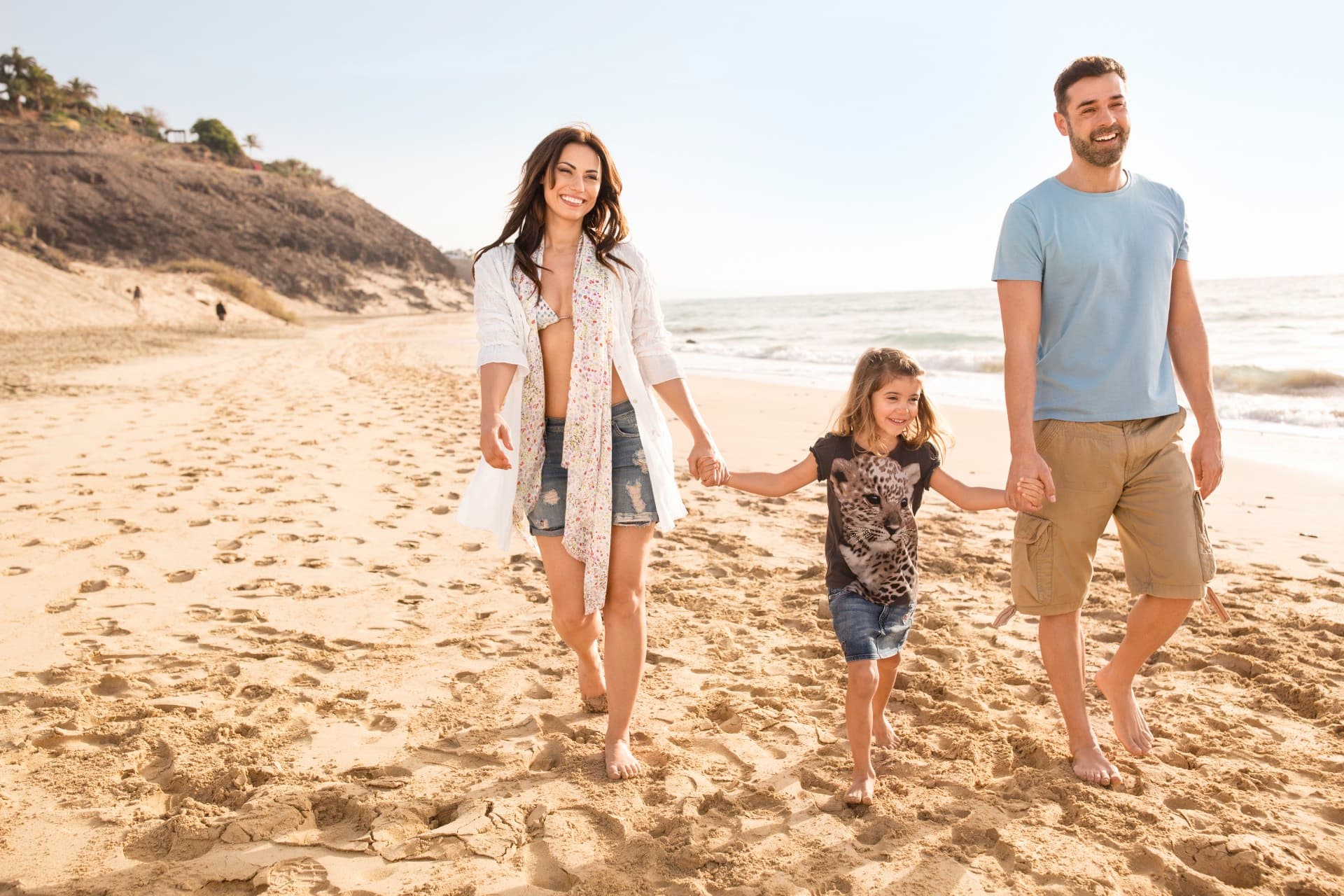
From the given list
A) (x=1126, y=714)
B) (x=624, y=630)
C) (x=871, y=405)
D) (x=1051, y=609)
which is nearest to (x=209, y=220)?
(x=624, y=630)

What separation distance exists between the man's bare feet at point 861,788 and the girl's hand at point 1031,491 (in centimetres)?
92

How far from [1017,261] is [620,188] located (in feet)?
4.16

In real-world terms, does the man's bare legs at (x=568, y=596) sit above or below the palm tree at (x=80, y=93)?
below

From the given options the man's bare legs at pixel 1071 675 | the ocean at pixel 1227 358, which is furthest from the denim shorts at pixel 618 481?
the ocean at pixel 1227 358

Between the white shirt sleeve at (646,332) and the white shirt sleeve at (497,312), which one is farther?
the white shirt sleeve at (646,332)

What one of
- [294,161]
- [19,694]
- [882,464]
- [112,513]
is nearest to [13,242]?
[112,513]

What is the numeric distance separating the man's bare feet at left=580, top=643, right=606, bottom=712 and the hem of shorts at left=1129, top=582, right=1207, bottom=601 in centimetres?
179

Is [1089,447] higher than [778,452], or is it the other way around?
[1089,447]

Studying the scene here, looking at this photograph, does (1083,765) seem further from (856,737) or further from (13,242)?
(13,242)

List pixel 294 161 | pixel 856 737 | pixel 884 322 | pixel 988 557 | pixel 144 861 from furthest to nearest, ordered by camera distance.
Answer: pixel 294 161 → pixel 884 322 → pixel 988 557 → pixel 856 737 → pixel 144 861

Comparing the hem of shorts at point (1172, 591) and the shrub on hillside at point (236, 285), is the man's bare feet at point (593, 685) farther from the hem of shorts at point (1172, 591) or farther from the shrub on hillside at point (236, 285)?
the shrub on hillside at point (236, 285)

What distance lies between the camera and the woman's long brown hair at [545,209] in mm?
2746

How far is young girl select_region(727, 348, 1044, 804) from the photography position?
103 inches

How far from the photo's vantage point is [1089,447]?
2.59 metres
